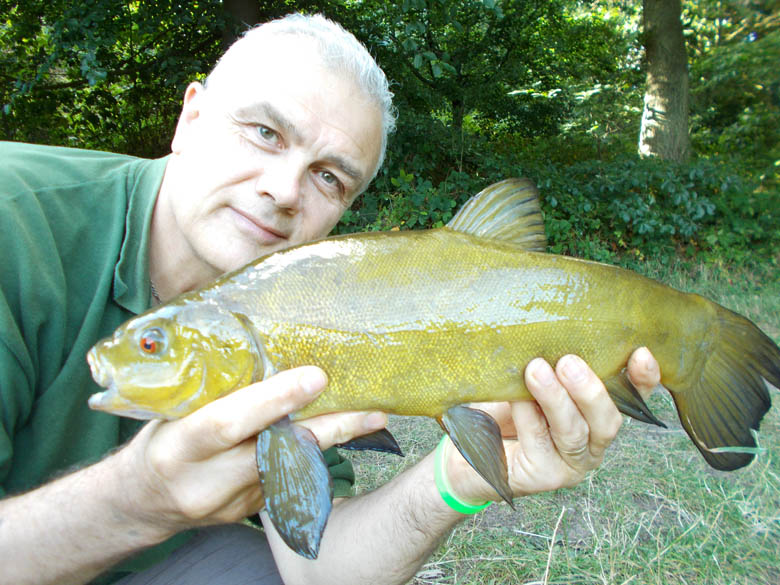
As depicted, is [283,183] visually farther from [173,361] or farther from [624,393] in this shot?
[624,393]

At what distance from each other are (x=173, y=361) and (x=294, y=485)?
38 cm

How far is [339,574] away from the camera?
1.74 metres

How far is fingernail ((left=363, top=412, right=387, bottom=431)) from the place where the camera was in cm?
131

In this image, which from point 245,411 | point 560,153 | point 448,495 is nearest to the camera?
point 245,411

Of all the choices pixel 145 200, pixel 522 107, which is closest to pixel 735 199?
pixel 522 107

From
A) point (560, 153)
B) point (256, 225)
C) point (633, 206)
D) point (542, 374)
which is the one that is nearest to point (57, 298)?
point (256, 225)

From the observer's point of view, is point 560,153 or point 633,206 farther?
point 560,153

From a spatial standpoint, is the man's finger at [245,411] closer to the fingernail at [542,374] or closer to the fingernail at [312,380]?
the fingernail at [312,380]

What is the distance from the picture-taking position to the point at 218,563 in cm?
183

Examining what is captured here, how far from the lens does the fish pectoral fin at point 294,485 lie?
1.18 m

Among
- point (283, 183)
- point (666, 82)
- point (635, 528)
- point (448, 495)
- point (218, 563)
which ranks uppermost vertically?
point (666, 82)

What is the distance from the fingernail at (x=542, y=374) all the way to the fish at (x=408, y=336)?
0.03 m

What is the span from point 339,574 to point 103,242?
48.3 inches

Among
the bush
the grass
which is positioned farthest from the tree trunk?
the grass
